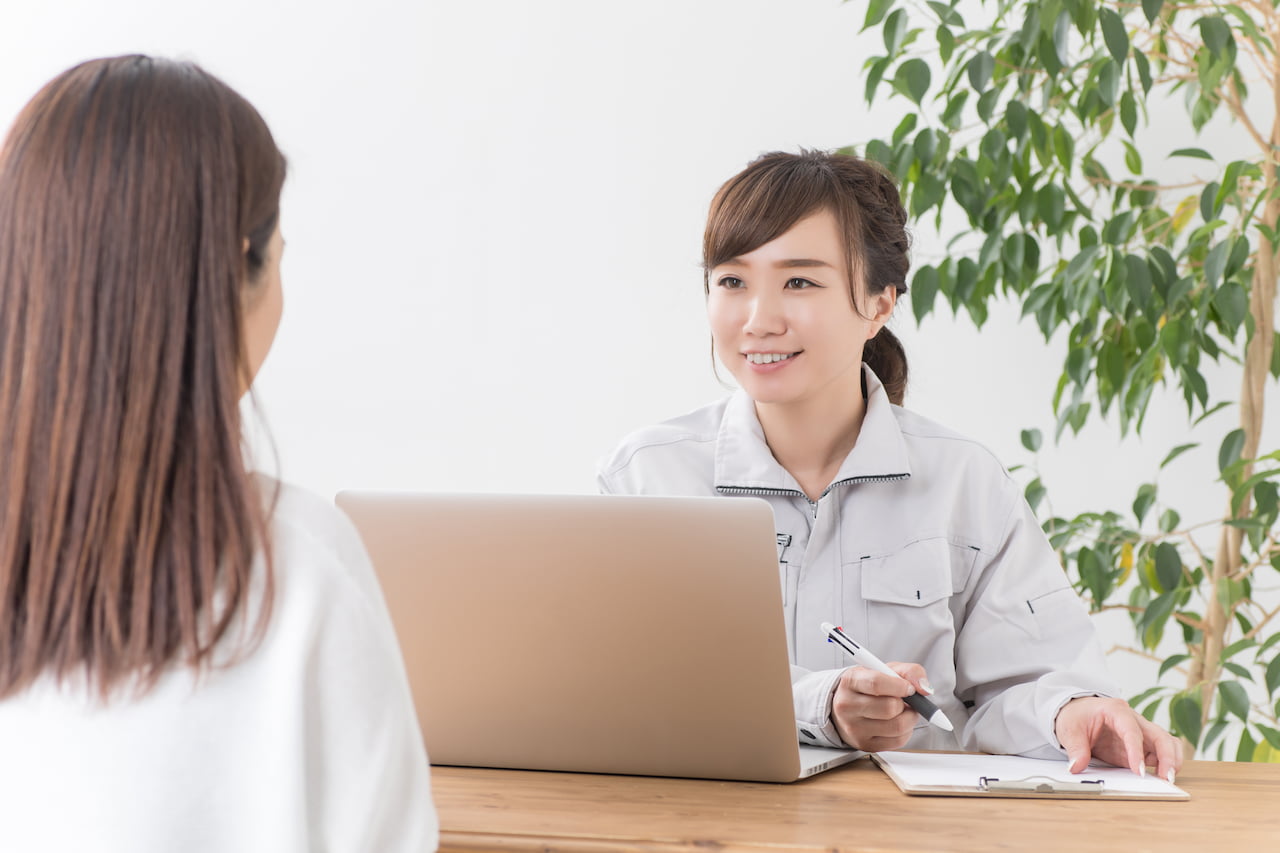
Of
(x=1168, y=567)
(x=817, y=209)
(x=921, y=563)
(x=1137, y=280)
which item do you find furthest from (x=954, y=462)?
(x=1168, y=567)

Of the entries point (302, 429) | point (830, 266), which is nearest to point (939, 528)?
point (830, 266)

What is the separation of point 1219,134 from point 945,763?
192 centimetres

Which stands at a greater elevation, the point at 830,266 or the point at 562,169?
the point at 562,169

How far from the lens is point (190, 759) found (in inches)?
26.3

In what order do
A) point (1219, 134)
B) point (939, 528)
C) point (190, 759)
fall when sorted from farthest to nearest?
point (1219, 134)
point (939, 528)
point (190, 759)

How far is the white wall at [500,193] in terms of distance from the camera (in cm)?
280

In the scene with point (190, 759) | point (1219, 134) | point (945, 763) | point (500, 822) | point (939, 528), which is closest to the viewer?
point (190, 759)

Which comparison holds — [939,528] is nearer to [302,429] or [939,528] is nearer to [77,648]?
[77,648]

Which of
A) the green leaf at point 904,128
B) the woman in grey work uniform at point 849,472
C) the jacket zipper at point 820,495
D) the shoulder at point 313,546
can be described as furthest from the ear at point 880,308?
the shoulder at point 313,546

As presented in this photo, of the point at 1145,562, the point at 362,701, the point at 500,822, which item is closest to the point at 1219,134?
the point at 1145,562

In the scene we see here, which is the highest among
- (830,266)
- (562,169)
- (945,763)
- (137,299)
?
(562,169)

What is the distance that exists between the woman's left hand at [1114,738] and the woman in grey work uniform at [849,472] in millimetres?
206

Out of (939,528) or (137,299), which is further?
(939,528)

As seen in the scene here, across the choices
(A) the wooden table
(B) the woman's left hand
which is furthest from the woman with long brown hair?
(B) the woman's left hand
